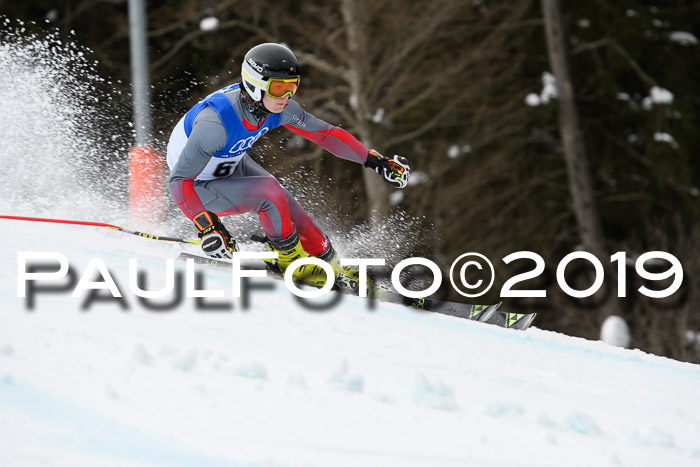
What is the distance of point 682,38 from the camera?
1331 cm

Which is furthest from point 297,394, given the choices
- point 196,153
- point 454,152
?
point 454,152

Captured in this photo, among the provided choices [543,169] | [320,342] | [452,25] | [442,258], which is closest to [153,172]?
[320,342]

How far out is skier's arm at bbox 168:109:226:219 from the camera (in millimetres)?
4336

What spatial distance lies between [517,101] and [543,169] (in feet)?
5.76

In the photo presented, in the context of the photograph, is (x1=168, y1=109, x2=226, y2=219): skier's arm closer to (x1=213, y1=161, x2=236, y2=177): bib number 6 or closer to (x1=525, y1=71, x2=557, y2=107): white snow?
(x1=213, y1=161, x2=236, y2=177): bib number 6

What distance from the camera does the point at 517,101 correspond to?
12.8 meters

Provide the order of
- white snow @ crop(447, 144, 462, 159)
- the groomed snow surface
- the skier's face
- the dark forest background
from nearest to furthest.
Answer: the groomed snow surface, the skier's face, the dark forest background, white snow @ crop(447, 144, 462, 159)

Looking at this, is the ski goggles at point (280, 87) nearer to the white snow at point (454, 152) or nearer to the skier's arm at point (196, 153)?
the skier's arm at point (196, 153)

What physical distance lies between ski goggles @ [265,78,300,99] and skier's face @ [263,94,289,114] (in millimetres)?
29

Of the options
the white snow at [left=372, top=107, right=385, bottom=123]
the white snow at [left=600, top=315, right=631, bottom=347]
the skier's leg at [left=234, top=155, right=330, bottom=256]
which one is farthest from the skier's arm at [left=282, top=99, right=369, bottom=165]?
the white snow at [left=372, top=107, right=385, bottom=123]

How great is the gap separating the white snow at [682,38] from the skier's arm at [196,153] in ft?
36.3

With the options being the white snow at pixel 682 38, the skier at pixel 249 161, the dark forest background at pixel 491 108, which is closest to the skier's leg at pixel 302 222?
the skier at pixel 249 161

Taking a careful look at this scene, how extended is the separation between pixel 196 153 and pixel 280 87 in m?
0.58

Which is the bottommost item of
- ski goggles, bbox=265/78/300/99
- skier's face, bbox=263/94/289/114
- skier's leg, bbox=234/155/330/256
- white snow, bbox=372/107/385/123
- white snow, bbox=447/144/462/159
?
skier's leg, bbox=234/155/330/256
